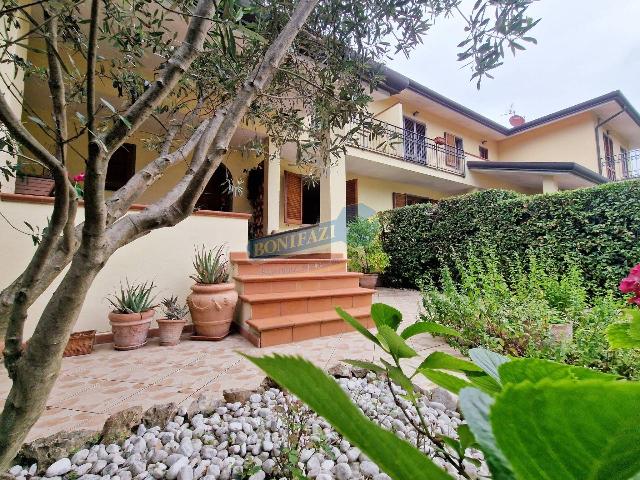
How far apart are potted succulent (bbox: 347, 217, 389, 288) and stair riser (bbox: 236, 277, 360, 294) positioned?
8.84 feet

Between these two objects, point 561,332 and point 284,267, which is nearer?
point 561,332

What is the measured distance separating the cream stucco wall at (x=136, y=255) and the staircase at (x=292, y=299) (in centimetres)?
50

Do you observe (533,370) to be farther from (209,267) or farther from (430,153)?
(430,153)

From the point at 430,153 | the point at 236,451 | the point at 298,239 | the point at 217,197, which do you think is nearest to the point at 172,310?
the point at 236,451

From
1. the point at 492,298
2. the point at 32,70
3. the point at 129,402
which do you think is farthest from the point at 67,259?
the point at 492,298

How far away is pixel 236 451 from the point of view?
1.58 meters

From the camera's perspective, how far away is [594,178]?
400 inches

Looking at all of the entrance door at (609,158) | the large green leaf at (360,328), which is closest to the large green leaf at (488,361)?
the large green leaf at (360,328)

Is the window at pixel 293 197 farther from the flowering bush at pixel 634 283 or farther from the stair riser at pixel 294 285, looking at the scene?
the flowering bush at pixel 634 283

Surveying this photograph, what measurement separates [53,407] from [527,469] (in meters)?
2.84

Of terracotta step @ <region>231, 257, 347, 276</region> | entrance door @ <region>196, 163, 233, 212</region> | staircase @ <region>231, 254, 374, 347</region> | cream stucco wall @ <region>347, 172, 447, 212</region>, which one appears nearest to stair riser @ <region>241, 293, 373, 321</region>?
staircase @ <region>231, 254, 374, 347</region>

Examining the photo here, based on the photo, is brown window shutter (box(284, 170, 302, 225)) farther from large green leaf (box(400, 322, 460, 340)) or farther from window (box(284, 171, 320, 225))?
large green leaf (box(400, 322, 460, 340))

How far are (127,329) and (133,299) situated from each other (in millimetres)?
314

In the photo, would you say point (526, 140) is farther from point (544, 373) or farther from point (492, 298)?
point (544, 373)
